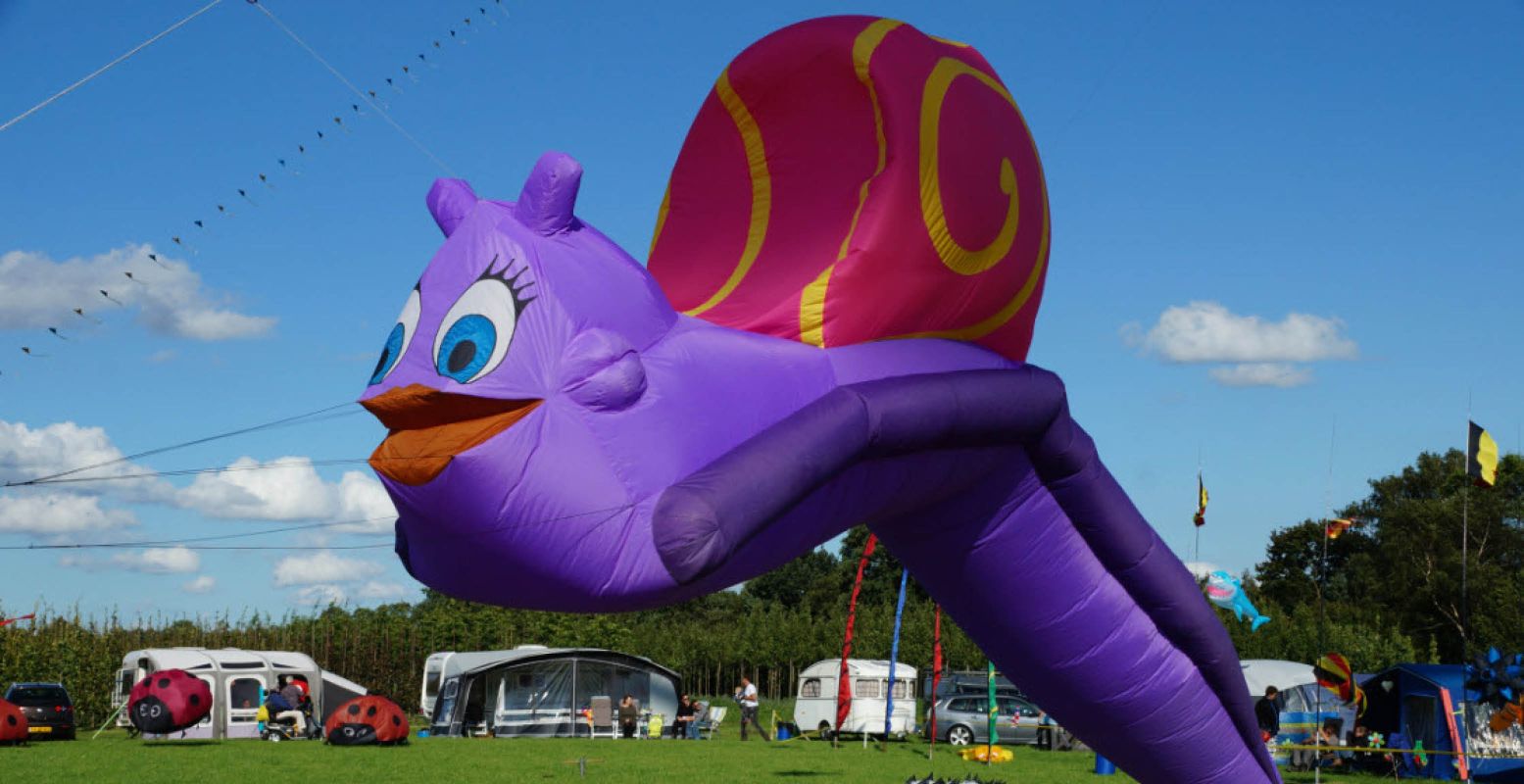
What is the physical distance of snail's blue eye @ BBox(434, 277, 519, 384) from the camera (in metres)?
6.12

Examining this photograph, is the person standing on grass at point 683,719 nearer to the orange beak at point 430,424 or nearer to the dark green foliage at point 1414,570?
the dark green foliage at point 1414,570

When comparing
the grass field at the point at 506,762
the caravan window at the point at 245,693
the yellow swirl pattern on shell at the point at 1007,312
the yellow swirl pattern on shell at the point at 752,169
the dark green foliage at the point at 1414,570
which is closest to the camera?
the yellow swirl pattern on shell at the point at 1007,312

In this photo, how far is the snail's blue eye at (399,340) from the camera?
253 inches

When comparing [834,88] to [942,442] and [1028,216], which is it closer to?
[1028,216]

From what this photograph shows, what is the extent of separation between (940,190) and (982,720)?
Answer: 2384 centimetres

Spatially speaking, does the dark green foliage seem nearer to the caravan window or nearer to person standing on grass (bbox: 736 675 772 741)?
person standing on grass (bbox: 736 675 772 741)

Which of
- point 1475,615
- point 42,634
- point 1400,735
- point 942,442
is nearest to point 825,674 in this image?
point 1400,735

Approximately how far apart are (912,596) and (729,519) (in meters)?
41.9

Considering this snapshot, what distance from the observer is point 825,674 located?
32.9 meters

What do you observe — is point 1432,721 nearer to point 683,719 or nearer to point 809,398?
point 683,719

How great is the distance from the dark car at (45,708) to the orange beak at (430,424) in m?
23.4

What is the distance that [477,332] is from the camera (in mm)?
6195

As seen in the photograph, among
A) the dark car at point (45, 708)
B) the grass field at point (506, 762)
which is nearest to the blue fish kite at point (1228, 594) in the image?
the grass field at point (506, 762)

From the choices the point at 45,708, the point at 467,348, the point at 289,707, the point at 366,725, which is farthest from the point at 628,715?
the point at 467,348
